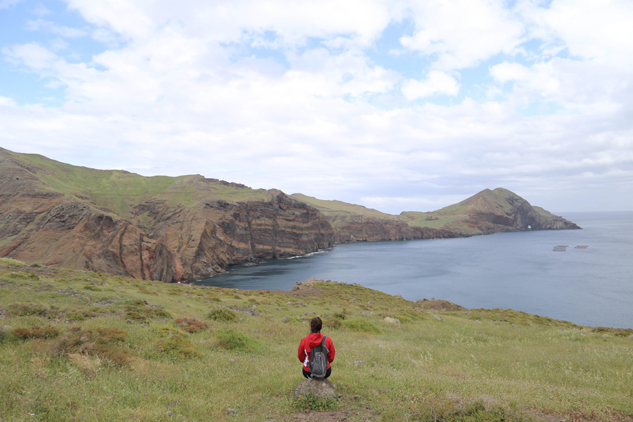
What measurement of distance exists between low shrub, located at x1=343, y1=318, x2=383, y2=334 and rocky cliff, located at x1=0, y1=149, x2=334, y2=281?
72534 mm

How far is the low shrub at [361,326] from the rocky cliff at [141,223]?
72534 millimetres

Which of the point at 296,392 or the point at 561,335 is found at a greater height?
the point at 296,392

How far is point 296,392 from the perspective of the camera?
27.2 ft

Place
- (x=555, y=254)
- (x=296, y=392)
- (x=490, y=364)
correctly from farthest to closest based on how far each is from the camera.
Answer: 1. (x=555, y=254)
2. (x=490, y=364)
3. (x=296, y=392)

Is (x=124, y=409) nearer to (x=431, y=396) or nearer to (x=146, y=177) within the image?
(x=431, y=396)

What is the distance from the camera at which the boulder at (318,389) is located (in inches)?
316

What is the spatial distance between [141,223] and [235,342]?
116 meters

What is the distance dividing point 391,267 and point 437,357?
4078 inches

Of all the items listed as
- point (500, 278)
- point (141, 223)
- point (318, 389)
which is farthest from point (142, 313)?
point (141, 223)

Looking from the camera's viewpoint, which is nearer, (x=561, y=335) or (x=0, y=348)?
(x=0, y=348)

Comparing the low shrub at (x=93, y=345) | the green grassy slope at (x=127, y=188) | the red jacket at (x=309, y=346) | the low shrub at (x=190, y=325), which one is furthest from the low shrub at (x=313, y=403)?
the green grassy slope at (x=127, y=188)

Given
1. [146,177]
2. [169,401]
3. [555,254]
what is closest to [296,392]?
[169,401]

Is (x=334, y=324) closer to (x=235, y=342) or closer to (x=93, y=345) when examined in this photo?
(x=235, y=342)

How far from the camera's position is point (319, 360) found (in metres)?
7.99
